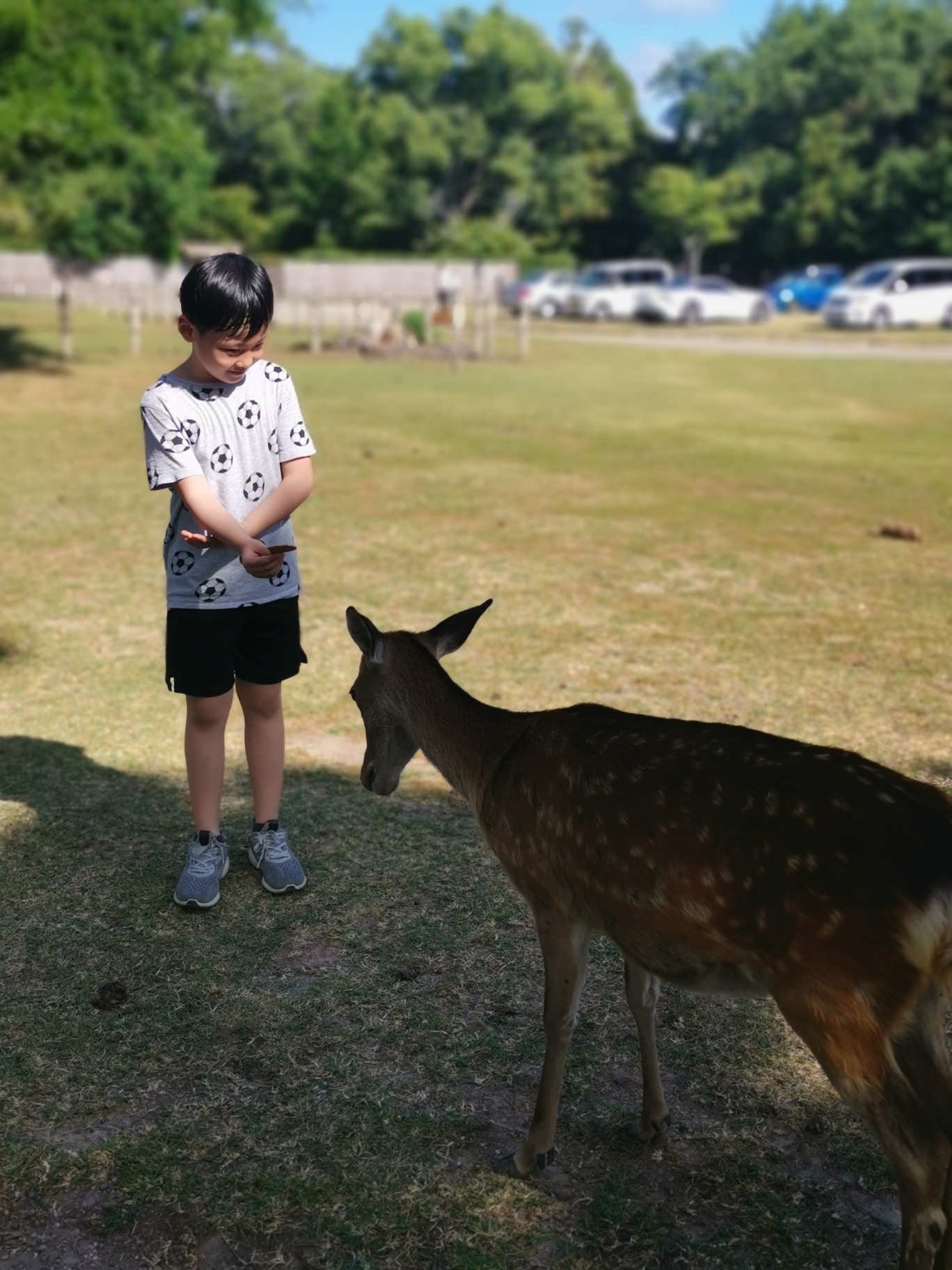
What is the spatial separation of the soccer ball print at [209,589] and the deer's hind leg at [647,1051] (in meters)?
1.78

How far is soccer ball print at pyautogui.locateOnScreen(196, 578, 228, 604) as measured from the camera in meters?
4.32

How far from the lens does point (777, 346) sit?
109 ft

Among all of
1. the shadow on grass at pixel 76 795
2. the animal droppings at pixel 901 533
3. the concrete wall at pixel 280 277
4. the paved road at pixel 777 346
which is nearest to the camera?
the shadow on grass at pixel 76 795

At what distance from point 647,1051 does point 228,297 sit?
242cm

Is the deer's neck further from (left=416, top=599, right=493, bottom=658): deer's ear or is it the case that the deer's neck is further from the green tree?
the green tree

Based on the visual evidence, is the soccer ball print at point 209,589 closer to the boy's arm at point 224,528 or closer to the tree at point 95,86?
the boy's arm at point 224,528

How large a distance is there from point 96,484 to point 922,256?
5614cm

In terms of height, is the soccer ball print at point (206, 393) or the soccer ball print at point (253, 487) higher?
the soccer ball print at point (206, 393)

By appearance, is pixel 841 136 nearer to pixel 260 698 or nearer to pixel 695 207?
pixel 695 207

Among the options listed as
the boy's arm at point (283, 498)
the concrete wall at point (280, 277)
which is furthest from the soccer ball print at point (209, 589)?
the concrete wall at point (280, 277)

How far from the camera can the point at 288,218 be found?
76.6 metres

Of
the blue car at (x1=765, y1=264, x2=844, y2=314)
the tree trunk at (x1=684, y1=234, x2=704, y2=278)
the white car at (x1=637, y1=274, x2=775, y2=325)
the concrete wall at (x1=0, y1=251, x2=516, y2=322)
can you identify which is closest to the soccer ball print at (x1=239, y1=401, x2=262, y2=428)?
the white car at (x1=637, y1=274, x2=775, y2=325)

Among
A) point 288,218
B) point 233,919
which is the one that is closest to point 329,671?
point 233,919

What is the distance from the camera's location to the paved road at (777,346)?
96.6ft
